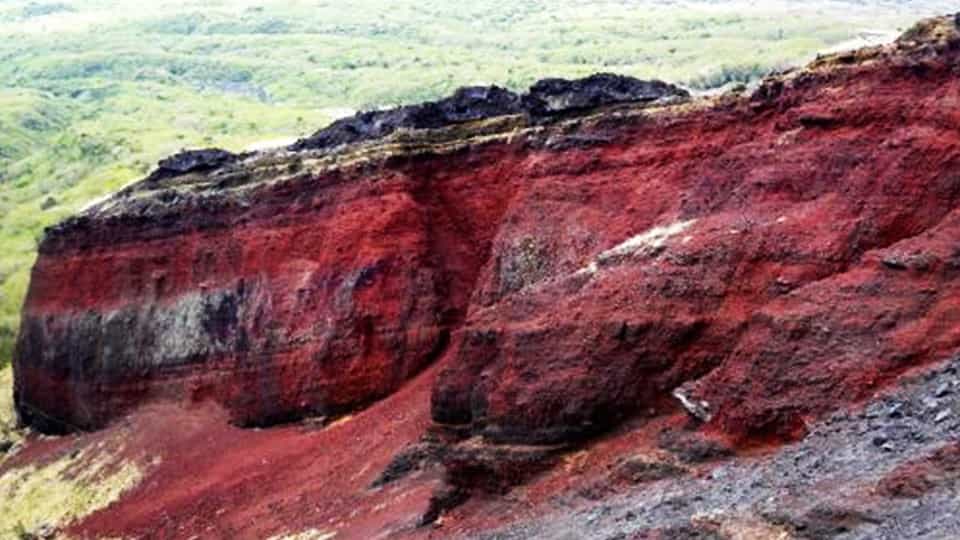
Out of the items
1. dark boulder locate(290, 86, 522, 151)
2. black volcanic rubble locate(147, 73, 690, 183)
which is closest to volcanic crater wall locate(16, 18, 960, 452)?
black volcanic rubble locate(147, 73, 690, 183)

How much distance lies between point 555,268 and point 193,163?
74.6 feet

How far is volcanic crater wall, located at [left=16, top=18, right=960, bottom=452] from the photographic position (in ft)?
81.6

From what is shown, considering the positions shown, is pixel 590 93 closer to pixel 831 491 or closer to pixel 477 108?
pixel 477 108

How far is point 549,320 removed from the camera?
29.4 meters

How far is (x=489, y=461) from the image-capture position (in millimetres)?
28094

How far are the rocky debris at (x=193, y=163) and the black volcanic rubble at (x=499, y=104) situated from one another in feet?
10.6

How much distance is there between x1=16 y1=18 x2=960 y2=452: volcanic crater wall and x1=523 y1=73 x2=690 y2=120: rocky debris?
775mm

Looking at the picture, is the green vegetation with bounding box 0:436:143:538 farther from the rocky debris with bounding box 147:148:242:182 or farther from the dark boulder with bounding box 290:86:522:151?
the dark boulder with bounding box 290:86:522:151

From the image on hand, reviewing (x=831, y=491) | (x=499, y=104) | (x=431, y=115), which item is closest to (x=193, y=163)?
(x=431, y=115)

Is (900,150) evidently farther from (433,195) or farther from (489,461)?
(433,195)

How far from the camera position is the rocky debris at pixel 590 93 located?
39406mm

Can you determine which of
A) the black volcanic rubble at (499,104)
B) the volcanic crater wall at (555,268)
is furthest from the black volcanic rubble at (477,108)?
the volcanic crater wall at (555,268)

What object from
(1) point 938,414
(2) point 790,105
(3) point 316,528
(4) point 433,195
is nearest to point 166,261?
(4) point 433,195

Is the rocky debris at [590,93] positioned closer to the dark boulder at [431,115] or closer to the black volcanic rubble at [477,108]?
the black volcanic rubble at [477,108]
